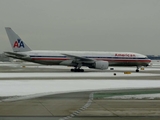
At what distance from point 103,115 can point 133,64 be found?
38.9 m

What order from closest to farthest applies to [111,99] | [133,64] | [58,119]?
[58,119]
[111,99]
[133,64]

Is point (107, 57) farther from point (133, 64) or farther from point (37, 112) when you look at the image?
point (37, 112)

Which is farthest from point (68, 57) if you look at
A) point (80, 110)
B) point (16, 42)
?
point (80, 110)

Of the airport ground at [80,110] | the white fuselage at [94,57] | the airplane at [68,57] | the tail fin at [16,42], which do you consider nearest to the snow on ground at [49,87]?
the airport ground at [80,110]

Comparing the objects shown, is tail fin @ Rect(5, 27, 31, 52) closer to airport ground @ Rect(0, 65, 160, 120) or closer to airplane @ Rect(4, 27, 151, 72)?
airplane @ Rect(4, 27, 151, 72)

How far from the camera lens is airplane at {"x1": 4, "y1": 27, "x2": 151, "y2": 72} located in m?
43.7

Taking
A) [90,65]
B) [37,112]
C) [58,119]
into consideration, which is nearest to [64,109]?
[37,112]

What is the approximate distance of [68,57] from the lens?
4466 centimetres

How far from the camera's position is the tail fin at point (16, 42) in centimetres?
4531

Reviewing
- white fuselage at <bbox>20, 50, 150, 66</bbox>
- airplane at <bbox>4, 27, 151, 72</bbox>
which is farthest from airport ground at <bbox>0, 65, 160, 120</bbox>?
white fuselage at <bbox>20, 50, 150, 66</bbox>

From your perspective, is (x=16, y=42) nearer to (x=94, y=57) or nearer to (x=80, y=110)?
(x=94, y=57)

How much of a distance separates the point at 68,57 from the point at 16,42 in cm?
832

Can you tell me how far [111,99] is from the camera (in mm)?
14531

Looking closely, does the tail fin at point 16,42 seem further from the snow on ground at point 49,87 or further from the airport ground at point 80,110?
the airport ground at point 80,110
